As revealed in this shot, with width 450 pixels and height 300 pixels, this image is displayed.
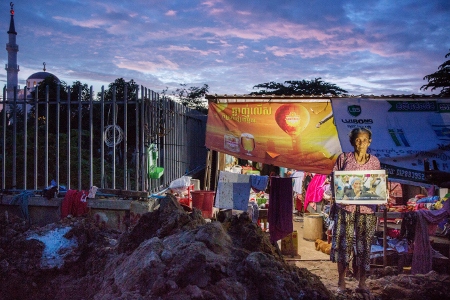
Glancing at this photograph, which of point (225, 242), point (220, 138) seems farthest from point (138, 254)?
point (220, 138)

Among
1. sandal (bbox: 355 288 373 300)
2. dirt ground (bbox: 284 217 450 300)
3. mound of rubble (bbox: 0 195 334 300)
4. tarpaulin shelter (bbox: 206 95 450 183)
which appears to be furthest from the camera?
tarpaulin shelter (bbox: 206 95 450 183)

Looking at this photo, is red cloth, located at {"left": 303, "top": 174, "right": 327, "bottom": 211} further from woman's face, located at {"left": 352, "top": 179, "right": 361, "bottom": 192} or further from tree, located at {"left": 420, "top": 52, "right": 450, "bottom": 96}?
tree, located at {"left": 420, "top": 52, "right": 450, "bottom": 96}

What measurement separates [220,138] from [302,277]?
17.8ft

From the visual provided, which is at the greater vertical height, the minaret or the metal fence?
the minaret

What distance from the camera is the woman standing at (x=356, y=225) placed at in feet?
18.4

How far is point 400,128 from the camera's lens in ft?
26.3

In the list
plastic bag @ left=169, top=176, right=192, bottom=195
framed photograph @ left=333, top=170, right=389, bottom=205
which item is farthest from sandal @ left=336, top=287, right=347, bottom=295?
plastic bag @ left=169, top=176, right=192, bottom=195

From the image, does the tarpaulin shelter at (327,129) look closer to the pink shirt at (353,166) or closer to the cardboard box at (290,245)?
the cardboard box at (290,245)

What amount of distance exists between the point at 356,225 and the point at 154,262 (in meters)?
2.95

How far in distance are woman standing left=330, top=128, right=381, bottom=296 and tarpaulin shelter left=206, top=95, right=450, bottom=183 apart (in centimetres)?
212

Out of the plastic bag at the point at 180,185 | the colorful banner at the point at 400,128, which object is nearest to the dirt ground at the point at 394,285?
the colorful banner at the point at 400,128

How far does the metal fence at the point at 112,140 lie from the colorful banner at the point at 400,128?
3.82 m

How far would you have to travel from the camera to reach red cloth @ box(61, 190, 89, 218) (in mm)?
7715

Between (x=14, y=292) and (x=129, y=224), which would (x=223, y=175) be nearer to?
(x=129, y=224)
